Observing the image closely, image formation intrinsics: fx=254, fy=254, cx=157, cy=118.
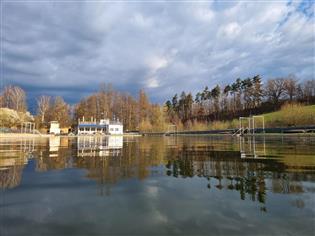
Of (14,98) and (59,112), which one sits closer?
(14,98)

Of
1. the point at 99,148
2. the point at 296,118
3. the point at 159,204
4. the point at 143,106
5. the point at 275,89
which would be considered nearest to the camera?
the point at 159,204

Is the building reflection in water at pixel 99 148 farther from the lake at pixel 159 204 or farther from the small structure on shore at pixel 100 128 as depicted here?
the small structure on shore at pixel 100 128

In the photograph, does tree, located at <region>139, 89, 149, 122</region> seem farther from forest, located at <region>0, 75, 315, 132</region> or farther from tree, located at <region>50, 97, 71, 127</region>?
tree, located at <region>50, 97, 71, 127</region>

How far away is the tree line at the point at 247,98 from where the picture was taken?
94.8 metres

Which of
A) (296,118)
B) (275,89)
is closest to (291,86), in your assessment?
(275,89)

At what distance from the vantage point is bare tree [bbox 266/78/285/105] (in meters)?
96.4

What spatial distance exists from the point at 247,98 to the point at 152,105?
39122 millimetres

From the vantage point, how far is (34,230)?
4.19m

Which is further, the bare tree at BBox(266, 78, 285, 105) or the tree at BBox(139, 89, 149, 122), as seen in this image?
the tree at BBox(139, 89, 149, 122)

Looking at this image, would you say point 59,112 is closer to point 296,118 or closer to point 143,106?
point 143,106

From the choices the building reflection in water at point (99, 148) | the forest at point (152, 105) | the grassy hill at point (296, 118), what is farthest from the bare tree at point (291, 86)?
the building reflection in water at point (99, 148)

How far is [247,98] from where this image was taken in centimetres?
10169

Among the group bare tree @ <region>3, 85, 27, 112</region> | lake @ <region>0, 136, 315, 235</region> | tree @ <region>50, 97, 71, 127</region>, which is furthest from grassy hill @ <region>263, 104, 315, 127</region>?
bare tree @ <region>3, 85, 27, 112</region>

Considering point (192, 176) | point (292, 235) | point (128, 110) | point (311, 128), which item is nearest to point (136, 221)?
point (292, 235)
